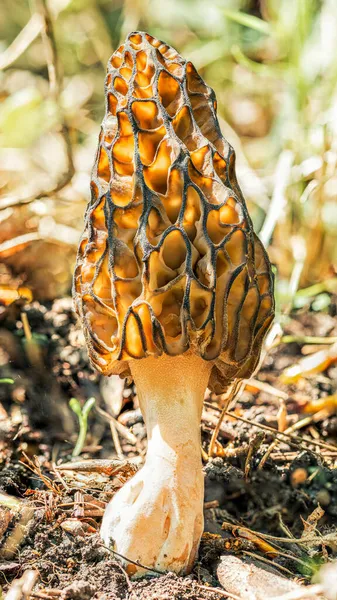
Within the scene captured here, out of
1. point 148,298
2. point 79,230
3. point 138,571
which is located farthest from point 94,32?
point 138,571

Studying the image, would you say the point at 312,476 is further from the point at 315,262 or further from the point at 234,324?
the point at 315,262

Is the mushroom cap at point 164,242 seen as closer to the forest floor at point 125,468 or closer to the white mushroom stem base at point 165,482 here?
the white mushroom stem base at point 165,482

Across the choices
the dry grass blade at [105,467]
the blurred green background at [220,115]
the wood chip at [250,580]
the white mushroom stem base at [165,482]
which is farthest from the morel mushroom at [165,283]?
the blurred green background at [220,115]

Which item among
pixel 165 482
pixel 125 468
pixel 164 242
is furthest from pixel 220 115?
pixel 165 482

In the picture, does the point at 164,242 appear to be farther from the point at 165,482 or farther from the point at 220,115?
the point at 220,115

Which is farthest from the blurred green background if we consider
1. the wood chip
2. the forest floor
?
the wood chip

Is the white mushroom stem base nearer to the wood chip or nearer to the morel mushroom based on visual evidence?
the morel mushroom

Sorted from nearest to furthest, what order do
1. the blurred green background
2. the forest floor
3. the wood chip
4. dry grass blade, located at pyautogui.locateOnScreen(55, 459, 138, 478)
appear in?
the wood chip, the forest floor, dry grass blade, located at pyautogui.locateOnScreen(55, 459, 138, 478), the blurred green background
